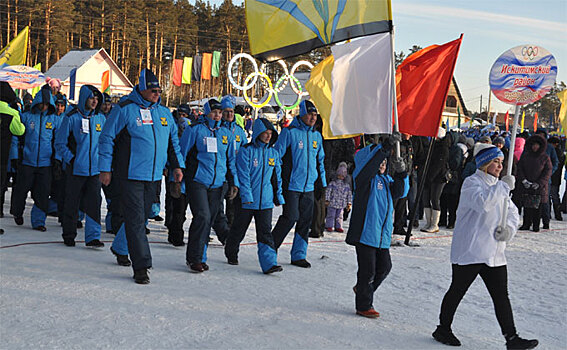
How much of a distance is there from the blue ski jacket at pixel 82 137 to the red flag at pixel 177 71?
3456 cm

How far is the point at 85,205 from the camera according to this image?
786 centimetres

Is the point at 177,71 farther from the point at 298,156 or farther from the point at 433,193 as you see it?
the point at 298,156

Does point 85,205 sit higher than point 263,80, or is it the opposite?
point 263,80

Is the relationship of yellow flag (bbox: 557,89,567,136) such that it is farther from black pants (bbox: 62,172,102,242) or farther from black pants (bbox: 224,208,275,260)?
black pants (bbox: 62,172,102,242)

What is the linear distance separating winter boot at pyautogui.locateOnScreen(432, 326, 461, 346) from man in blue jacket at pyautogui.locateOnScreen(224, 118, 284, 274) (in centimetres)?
251

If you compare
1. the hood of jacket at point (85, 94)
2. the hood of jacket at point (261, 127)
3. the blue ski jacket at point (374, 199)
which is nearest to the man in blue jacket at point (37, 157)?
the hood of jacket at point (85, 94)

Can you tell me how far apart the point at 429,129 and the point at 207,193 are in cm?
256

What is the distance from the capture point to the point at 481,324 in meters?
5.34

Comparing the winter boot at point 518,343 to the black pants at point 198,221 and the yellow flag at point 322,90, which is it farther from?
the yellow flag at point 322,90

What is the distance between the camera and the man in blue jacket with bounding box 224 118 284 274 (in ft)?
23.0

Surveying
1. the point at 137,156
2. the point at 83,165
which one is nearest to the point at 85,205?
the point at 83,165

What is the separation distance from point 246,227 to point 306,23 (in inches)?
97.4

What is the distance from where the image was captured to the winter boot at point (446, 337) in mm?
4719

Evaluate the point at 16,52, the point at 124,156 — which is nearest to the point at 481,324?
the point at 124,156
